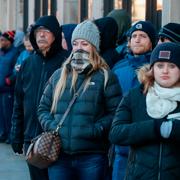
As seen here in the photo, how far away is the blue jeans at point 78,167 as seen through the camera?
16.8 ft

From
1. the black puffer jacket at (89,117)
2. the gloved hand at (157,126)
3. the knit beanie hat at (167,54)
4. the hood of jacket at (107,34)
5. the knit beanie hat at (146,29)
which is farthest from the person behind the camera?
the hood of jacket at (107,34)

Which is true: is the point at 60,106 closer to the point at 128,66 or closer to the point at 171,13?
the point at 128,66

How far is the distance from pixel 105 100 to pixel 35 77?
3.45 feet

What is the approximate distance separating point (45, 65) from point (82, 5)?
7719 millimetres

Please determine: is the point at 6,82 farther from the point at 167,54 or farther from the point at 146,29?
the point at 167,54

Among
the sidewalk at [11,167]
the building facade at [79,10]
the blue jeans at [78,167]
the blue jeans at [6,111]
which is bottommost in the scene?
the sidewalk at [11,167]

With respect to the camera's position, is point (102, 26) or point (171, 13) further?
point (171, 13)

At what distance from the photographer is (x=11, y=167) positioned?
31.8ft

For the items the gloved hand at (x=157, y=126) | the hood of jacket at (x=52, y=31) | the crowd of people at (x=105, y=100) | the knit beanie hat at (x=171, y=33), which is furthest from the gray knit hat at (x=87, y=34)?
the gloved hand at (x=157, y=126)

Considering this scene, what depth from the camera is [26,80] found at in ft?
20.1

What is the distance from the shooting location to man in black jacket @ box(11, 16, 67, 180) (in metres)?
6.05

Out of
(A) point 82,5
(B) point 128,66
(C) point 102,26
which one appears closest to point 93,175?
(B) point 128,66

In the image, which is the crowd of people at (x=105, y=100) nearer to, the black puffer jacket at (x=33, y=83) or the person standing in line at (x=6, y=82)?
the black puffer jacket at (x=33, y=83)

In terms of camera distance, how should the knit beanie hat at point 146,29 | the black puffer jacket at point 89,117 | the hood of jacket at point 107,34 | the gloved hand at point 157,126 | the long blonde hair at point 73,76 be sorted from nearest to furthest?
the gloved hand at point 157,126
the black puffer jacket at point 89,117
the long blonde hair at point 73,76
the knit beanie hat at point 146,29
the hood of jacket at point 107,34
